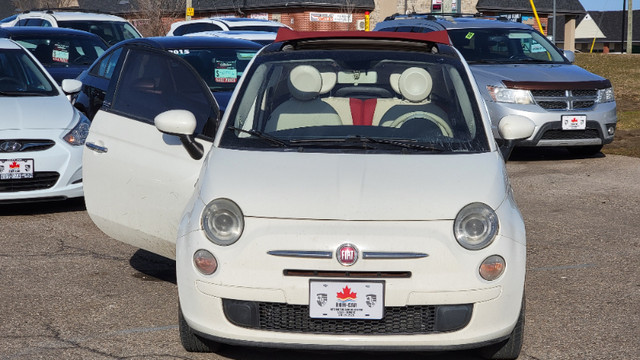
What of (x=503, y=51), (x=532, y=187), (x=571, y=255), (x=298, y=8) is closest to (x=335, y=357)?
(x=571, y=255)

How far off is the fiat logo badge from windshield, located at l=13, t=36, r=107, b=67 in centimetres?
1081

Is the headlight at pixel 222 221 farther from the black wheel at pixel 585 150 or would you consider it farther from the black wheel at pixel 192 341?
the black wheel at pixel 585 150

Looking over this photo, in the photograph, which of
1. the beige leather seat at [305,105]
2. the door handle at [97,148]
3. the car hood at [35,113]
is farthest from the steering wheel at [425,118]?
the car hood at [35,113]

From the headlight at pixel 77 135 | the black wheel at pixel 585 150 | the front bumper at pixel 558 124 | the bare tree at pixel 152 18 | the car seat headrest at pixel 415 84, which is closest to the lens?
the car seat headrest at pixel 415 84

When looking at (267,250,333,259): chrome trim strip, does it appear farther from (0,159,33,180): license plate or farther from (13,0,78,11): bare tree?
(13,0,78,11): bare tree

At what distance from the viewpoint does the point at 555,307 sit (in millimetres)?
6043

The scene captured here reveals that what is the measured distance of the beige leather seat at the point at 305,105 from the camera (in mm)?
5582

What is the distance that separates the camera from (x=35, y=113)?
952cm

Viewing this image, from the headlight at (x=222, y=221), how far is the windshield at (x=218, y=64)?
458 cm

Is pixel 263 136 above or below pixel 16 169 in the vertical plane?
above

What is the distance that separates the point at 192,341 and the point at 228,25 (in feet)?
47.4

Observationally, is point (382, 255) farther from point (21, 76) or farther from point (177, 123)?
point (21, 76)

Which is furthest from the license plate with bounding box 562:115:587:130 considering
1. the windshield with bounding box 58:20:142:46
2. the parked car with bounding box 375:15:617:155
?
the windshield with bounding box 58:20:142:46

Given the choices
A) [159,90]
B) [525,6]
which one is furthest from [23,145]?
[525,6]
